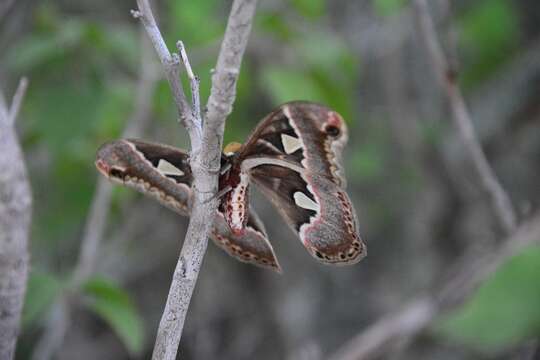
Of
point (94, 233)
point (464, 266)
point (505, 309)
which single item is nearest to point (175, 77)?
point (505, 309)

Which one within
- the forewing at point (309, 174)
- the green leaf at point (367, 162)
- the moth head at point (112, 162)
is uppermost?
the green leaf at point (367, 162)

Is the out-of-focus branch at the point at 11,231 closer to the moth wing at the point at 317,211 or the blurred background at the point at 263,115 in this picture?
the moth wing at the point at 317,211

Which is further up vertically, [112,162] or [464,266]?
[464,266]

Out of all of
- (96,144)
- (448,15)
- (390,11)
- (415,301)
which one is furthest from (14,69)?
(415,301)

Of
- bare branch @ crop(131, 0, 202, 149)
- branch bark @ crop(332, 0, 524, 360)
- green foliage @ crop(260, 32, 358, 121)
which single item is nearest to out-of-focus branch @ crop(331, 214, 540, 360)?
branch bark @ crop(332, 0, 524, 360)

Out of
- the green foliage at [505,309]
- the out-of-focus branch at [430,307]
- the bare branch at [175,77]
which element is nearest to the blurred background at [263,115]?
the out-of-focus branch at [430,307]

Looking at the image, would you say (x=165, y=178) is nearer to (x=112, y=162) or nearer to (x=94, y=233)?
(x=112, y=162)
